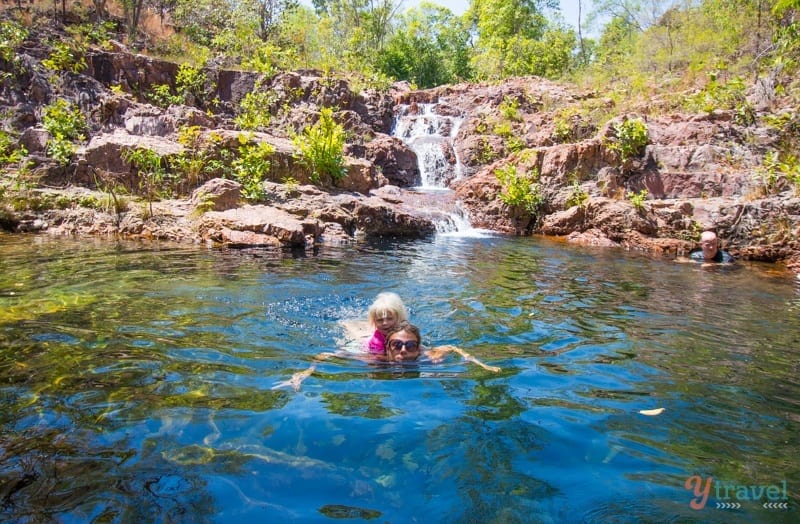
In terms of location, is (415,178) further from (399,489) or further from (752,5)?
(399,489)

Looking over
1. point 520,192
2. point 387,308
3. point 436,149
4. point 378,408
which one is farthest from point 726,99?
point 378,408

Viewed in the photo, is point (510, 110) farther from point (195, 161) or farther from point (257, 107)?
point (195, 161)

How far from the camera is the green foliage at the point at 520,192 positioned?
49.1ft

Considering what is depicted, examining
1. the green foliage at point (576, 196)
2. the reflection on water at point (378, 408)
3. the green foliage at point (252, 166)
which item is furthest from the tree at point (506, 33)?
the reflection on water at point (378, 408)

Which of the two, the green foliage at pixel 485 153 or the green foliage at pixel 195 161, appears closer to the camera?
the green foliage at pixel 195 161

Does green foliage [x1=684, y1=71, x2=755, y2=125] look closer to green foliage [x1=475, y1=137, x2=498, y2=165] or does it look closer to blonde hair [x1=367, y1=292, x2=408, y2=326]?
green foliage [x1=475, y1=137, x2=498, y2=165]

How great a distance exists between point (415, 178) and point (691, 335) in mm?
13810

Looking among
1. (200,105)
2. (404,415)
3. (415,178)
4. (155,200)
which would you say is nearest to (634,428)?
(404,415)

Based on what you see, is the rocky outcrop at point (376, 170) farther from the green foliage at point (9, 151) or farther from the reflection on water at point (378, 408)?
the reflection on water at point (378, 408)

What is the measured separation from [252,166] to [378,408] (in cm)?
1070

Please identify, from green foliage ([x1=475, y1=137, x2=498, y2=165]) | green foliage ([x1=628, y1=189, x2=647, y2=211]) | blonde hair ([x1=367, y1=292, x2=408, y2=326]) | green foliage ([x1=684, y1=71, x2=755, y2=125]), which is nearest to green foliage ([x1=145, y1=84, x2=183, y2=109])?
green foliage ([x1=475, y1=137, x2=498, y2=165])

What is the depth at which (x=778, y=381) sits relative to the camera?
13.7 feet

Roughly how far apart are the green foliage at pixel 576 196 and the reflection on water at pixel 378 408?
801 centimetres

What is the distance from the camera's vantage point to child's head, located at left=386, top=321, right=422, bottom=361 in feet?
14.1
